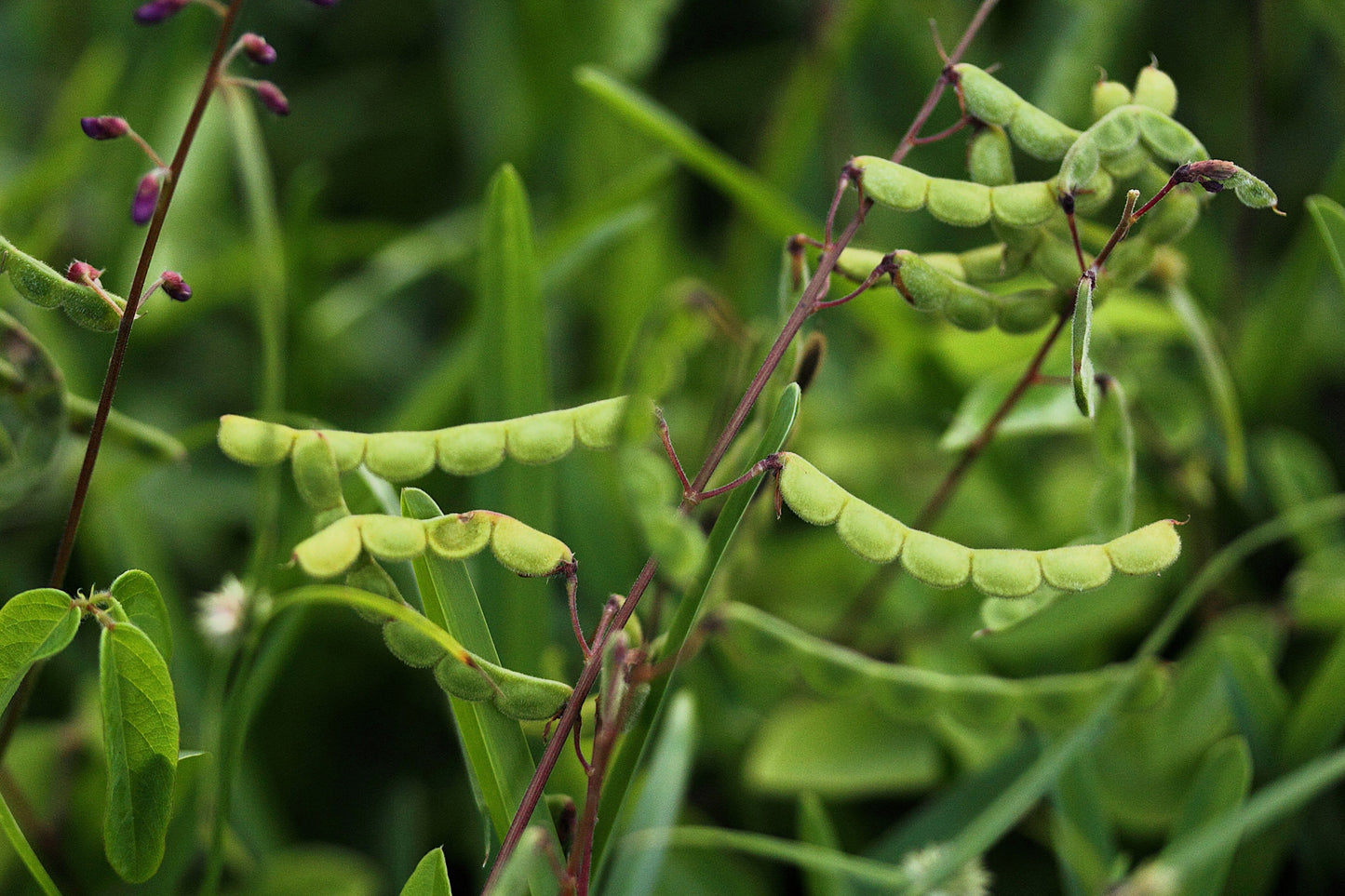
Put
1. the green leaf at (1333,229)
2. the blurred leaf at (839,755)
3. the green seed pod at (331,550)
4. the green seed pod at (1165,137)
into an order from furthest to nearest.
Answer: the blurred leaf at (839,755) < the green leaf at (1333,229) < the green seed pod at (1165,137) < the green seed pod at (331,550)

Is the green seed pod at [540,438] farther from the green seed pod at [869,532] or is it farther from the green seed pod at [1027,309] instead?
the green seed pod at [1027,309]

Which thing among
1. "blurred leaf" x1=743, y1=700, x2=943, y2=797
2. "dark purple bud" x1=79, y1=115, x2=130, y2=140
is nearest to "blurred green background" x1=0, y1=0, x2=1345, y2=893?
"blurred leaf" x1=743, y1=700, x2=943, y2=797

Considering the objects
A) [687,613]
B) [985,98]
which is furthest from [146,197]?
[985,98]

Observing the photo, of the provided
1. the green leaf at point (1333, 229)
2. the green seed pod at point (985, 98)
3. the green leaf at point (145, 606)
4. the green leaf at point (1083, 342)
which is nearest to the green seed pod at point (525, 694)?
the green leaf at point (145, 606)

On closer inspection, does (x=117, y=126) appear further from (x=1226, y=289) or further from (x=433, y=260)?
(x=1226, y=289)

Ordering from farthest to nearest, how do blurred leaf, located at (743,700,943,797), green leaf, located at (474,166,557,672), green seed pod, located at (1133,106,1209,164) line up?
1. blurred leaf, located at (743,700,943,797)
2. green leaf, located at (474,166,557,672)
3. green seed pod, located at (1133,106,1209,164)

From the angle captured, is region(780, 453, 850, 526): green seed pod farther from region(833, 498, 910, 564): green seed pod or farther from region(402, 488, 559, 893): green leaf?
region(402, 488, 559, 893): green leaf

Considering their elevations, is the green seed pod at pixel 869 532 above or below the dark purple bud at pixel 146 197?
below
